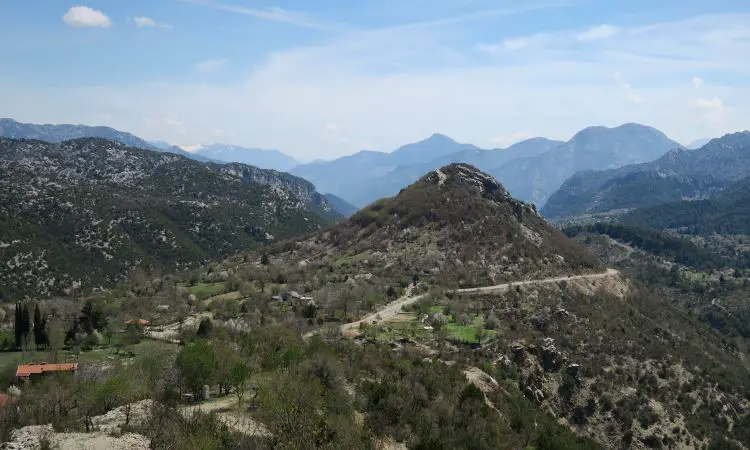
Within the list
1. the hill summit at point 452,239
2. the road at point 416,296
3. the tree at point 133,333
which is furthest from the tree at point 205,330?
the hill summit at point 452,239

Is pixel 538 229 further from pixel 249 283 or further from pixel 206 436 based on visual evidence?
pixel 206 436

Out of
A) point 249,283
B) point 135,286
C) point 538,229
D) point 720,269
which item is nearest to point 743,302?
point 720,269

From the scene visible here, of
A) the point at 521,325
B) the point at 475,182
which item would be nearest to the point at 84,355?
the point at 521,325

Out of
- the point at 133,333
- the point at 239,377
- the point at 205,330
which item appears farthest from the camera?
the point at 133,333

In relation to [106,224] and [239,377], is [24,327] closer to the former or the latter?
[239,377]

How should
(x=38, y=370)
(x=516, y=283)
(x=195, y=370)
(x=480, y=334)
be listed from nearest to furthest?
(x=195, y=370)
(x=38, y=370)
(x=480, y=334)
(x=516, y=283)

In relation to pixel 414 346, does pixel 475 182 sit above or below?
above
